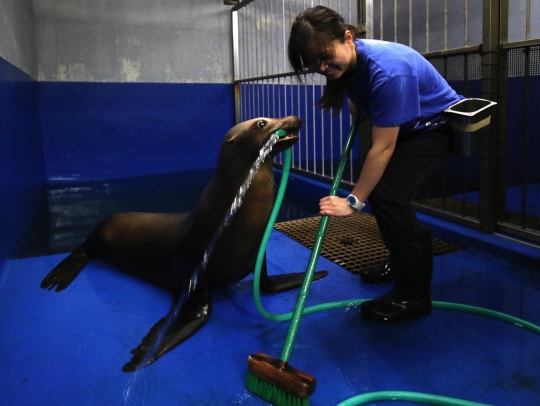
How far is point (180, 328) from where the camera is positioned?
6.35ft

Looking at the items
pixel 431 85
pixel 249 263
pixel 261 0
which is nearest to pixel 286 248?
pixel 249 263

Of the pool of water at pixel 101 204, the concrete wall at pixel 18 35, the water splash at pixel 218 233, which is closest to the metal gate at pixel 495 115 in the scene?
the water splash at pixel 218 233

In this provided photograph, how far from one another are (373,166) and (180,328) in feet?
3.34

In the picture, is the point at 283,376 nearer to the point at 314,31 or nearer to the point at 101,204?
the point at 314,31

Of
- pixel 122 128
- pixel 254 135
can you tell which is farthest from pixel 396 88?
pixel 122 128

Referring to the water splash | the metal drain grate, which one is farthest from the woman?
the metal drain grate

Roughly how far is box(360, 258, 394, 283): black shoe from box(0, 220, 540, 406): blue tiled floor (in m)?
0.06

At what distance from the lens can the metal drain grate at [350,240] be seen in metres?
2.83

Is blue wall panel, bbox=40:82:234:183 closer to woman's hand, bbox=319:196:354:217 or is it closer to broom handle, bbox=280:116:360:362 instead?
broom handle, bbox=280:116:360:362

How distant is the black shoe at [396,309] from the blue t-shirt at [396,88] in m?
0.73

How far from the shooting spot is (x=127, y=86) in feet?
21.9

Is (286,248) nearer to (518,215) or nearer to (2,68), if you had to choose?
(518,215)

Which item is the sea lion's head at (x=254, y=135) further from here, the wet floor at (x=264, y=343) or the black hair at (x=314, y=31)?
the wet floor at (x=264, y=343)

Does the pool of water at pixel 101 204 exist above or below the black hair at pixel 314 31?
below
